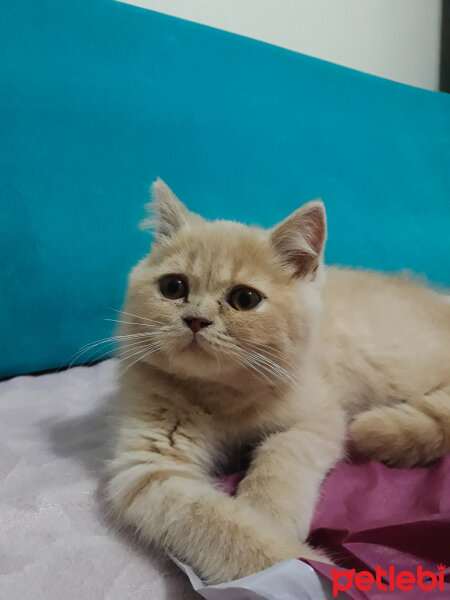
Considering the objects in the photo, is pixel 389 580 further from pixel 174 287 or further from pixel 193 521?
pixel 174 287

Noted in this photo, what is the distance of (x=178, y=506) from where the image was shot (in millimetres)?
691

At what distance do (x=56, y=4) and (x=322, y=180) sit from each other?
1.15m

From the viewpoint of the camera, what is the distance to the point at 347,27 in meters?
2.30

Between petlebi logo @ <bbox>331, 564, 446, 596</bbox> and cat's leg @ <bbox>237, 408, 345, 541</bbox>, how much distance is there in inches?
5.2

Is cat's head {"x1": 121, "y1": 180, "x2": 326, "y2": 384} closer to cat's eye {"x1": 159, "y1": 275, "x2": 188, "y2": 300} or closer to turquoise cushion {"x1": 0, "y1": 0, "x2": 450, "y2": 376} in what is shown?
cat's eye {"x1": 159, "y1": 275, "x2": 188, "y2": 300}

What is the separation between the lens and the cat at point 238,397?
0.69 metres

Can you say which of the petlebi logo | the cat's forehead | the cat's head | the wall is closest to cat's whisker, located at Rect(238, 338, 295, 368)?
the cat's head

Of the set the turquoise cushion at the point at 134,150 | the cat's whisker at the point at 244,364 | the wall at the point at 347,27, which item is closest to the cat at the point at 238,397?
the cat's whisker at the point at 244,364

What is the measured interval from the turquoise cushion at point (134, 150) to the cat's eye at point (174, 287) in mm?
633

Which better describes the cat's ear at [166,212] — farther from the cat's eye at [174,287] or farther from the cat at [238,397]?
the cat's eye at [174,287]

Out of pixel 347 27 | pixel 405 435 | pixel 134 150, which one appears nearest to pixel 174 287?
pixel 405 435

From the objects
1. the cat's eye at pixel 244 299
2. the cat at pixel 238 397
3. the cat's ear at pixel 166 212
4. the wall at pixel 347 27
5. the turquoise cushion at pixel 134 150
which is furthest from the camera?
the wall at pixel 347 27

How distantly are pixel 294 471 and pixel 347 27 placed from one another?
2.34m

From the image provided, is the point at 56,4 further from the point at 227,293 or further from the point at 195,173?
the point at 227,293
